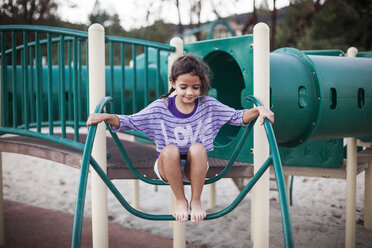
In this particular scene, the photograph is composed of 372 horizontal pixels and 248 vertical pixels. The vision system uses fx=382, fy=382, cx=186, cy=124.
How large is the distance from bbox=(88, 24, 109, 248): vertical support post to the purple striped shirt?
1.11 ft

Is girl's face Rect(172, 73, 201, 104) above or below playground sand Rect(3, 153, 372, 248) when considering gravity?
above

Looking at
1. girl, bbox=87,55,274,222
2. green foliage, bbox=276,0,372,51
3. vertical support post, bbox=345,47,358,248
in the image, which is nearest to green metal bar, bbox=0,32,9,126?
girl, bbox=87,55,274,222

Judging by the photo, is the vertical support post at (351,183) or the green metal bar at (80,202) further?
the vertical support post at (351,183)

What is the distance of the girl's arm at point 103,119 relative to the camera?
1.83m

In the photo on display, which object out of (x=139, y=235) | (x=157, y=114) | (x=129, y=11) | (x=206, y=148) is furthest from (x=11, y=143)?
(x=129, y=11)

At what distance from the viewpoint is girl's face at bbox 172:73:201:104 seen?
2.06 metres

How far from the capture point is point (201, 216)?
189cm

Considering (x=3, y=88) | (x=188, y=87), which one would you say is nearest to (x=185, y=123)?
(x=188, y=87)

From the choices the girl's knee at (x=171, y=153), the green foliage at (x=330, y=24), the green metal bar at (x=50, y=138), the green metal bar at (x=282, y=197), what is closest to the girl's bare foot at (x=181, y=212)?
the girl's knee at (x=171, y=153)

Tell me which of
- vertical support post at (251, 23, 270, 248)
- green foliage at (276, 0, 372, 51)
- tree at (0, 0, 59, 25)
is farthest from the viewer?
green foliage at (276, 0, 372, 51)

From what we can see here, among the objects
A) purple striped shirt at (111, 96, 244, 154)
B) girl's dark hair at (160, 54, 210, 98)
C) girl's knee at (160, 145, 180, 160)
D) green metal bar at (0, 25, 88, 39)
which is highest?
green metal bar at (0, 25, 88, 39)

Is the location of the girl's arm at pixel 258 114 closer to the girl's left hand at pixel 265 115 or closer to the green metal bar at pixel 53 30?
the girl's left hand at pixel 265 115

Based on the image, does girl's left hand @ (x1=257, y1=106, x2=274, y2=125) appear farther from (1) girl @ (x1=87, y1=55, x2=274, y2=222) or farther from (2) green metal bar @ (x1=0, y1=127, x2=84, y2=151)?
(2) green metal bar @ (x1=0, y1=127, x2=84, y2=151)

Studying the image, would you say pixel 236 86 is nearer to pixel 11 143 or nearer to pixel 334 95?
pixel 334 95
